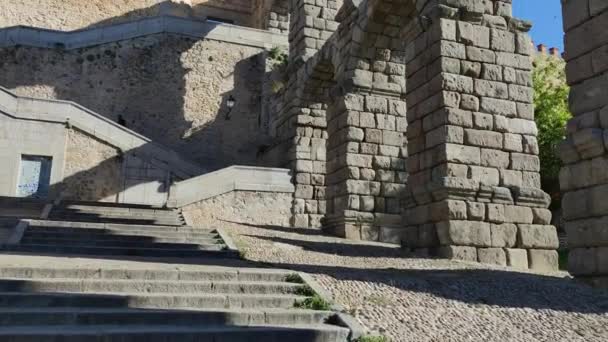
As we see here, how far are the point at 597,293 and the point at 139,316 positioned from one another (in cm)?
439

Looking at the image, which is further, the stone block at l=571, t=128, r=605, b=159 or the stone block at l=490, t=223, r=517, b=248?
the stone block at l=490, t=223, r=517, b=248

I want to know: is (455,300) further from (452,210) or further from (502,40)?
(502,40)

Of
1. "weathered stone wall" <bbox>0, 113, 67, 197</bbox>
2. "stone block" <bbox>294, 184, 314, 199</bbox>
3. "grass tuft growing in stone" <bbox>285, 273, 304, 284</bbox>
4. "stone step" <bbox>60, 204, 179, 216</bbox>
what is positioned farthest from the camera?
"stone block" <bbox>294, 184, 314, 199</bbox>

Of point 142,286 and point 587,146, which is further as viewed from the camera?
point 587,146

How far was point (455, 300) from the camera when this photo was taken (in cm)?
472

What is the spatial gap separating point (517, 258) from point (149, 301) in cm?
561

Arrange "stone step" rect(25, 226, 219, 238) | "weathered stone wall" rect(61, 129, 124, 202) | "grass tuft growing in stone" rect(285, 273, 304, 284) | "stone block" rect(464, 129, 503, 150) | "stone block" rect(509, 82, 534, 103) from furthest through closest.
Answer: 1. "weathered stone wall" rect(61, 129, 124, 202)
2. "stone block" rect(509, 82, 534, 103)
3. "stone block" rect(464, 129, 503, 150)
4. "stone step" rect(25, 226, 219, 238)
5. "grass tuft growing in stone" rect(285, 273, 304, 284)

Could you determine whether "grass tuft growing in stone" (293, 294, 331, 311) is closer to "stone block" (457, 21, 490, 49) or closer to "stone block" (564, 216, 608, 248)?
"stone block" (564, 216, 608, 248)

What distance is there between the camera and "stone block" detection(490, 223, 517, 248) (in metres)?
7.56

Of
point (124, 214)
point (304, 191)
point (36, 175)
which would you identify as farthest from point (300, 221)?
point (36, 175)

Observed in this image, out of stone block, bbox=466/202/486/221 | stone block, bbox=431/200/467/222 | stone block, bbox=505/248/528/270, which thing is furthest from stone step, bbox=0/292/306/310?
stone block, bbox=505/248/528/270

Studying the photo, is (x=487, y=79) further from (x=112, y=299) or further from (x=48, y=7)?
(x=48, y=7)

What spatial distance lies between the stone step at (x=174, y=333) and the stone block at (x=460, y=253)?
12.8ft

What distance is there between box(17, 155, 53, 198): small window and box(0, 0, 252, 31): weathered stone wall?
1042 cm
